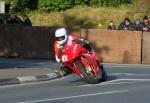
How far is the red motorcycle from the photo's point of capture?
60.7 feet

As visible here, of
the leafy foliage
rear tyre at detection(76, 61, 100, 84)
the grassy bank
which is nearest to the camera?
rear tyre at detection(76, 61, 100, 84)

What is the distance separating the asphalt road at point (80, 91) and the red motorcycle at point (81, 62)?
0.81ft

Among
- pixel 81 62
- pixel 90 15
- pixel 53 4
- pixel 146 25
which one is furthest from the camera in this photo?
pixel 53 4

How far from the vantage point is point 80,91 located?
16.7 meters

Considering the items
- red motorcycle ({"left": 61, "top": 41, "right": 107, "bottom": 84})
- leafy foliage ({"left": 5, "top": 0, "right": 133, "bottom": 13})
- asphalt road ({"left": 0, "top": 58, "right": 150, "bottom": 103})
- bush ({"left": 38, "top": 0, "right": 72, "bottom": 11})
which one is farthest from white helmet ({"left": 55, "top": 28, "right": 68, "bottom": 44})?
bush ({"left": 38, "top": 0, "right": 72, "bottom": 11})

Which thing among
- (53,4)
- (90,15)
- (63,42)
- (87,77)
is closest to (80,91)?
(87,77)

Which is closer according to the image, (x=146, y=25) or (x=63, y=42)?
(x=63, y=42)

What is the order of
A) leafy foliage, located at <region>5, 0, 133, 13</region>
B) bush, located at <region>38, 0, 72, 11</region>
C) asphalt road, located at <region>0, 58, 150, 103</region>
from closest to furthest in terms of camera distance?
asphalt road, located at <region>0, 58, 150, 103</region>, leafy foliage, located at <region>5, 0, 133, 13</region>, bush, located at <region>38, 0, 72, 11</region>

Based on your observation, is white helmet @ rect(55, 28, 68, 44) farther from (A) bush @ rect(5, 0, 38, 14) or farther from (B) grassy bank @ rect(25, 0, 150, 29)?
(A) bush @ rect(5, 0, 38, 14)

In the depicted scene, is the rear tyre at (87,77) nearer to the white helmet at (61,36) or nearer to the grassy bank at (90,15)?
the white helmet at (61,36)

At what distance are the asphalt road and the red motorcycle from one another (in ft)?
0.81

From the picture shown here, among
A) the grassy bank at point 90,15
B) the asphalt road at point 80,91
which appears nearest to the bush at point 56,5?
the grassy bank at point 90,15

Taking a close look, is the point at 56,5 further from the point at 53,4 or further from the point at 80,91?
the point at 80,91

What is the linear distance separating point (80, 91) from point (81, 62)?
6.75 feet
